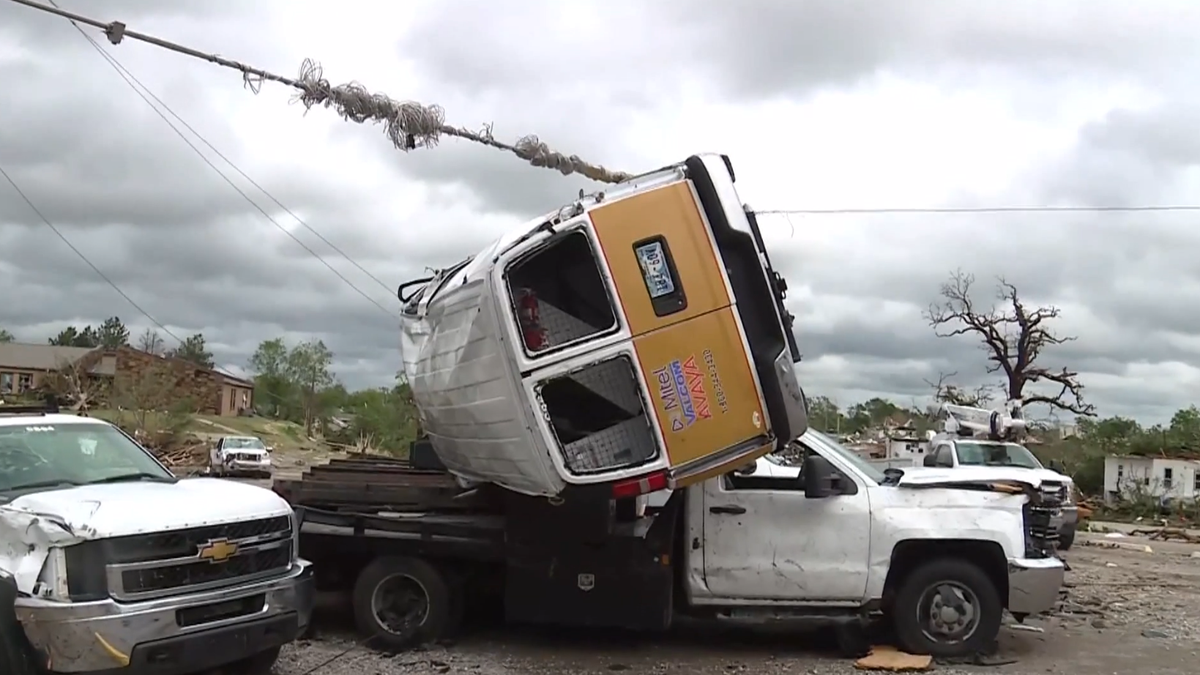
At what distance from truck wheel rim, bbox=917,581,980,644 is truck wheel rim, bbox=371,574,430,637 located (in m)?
3.83

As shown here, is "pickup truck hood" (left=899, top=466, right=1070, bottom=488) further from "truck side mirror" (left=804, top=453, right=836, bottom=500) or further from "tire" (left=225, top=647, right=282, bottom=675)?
"tire" (left=225, top=647, right=282, bottom=675)

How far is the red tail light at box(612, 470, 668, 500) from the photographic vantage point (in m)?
6.89

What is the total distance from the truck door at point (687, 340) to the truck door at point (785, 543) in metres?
1.64

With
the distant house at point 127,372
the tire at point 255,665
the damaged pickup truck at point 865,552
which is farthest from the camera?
the distant house at point 127,372

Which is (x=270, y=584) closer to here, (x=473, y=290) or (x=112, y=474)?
(x=112, y=474)

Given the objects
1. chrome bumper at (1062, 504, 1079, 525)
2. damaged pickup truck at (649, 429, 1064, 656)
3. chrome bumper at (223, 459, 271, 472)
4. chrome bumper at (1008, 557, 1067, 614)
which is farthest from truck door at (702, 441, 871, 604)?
chrome bumper at (223, 459, 271, 472)

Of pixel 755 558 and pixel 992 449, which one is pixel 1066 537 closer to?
pixel 992 449

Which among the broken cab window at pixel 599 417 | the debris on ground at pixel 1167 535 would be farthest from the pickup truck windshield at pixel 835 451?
the debris on ground at pixel 1167 535

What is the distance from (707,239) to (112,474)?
14.2ft

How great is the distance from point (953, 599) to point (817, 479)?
1415 millimetres

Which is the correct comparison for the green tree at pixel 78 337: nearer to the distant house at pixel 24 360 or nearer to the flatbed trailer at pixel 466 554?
the distant house at pixel 24 360

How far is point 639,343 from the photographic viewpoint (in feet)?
A: 22.4

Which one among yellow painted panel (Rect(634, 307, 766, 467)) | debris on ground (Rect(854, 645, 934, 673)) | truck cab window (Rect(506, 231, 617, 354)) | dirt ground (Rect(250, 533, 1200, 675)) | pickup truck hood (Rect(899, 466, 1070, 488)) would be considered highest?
truck cab window (Rect(506, 231, 617, 354))

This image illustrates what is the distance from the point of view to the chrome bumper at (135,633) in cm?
598
